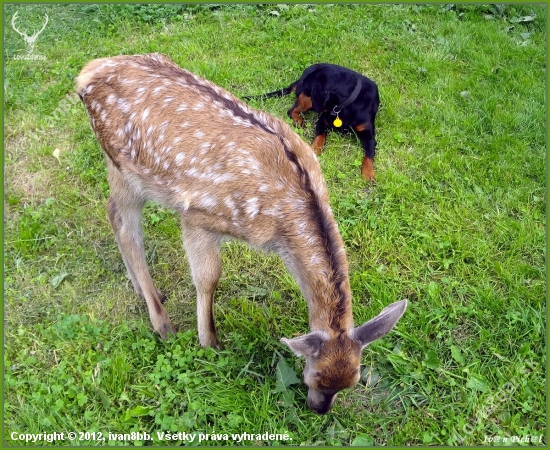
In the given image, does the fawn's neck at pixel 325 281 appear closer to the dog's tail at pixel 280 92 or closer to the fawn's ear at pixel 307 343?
the fawn's ear at pixel 307 343

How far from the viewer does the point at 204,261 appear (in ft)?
12.0

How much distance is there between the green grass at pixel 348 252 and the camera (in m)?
3.57

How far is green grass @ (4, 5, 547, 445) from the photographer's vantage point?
3.57 meters

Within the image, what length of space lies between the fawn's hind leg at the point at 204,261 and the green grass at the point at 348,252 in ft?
1.18

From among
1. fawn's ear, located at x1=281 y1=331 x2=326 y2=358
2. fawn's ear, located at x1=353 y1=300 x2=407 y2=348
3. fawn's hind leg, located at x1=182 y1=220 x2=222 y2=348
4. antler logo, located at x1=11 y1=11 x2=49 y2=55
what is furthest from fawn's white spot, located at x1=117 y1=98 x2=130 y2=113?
antler logo, located at x1=11 y1=11 x2=49 y2=55

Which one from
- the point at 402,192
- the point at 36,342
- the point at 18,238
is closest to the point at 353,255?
the point at 402,192

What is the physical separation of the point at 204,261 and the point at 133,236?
863 millimetres

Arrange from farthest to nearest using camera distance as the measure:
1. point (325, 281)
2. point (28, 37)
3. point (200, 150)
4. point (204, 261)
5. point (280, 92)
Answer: point (28, 37)
point (280, 92)
point (204, 261)
point (200, 150)
point (325, 281)

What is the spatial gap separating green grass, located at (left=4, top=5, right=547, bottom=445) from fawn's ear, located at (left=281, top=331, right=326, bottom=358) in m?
0.70

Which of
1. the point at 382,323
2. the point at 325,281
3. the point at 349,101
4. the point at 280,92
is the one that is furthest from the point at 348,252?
the point at 280,92

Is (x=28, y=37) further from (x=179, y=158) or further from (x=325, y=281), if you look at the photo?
(x=325, y=281)

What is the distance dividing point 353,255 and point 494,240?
1.39 m

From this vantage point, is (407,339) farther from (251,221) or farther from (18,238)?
(18,238)

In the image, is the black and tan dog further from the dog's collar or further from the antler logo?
the antler logo
